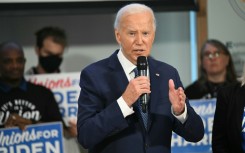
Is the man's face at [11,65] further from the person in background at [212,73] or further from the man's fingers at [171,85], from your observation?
the man's fingers at [171,85]

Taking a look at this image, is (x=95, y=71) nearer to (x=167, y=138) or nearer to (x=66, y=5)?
(x=167, y=138)

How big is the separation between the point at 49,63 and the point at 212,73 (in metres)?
1.52

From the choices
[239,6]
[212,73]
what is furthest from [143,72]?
[239,6]

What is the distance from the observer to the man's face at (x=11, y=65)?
3688mm

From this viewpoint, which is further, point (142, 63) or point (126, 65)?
point (126, 65)

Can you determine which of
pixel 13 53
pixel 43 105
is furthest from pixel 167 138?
pixel 13 53

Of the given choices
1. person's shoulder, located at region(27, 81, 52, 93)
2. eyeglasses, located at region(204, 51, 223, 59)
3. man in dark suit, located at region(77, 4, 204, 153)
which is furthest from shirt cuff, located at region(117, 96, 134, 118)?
eyeglasses, located at region(204, 51, 223, 59)

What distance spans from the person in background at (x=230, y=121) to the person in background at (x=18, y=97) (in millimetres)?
1665

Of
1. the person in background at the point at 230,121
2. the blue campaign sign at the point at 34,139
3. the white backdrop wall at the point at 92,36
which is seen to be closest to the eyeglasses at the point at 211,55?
the white backdrop wall at the point at 92,36

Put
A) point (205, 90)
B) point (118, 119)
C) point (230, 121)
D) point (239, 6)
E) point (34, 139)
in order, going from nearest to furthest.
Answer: point (118, 119) → point (230, 121) → point (34, 139) → point (205, 90) → point (239, 6)

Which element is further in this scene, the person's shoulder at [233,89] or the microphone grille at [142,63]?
the person's shoulder at [233,89]

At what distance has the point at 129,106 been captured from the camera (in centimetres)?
177

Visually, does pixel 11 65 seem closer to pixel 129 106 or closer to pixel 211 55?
pixel 211 55

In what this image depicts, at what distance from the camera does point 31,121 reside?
3457 millimetres
